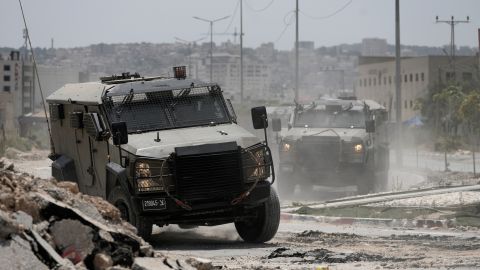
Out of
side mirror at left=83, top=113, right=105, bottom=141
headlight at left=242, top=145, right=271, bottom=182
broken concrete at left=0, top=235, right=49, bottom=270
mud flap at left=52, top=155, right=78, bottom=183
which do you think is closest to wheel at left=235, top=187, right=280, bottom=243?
headlight at left=242, top=145, right=271, bottom=182

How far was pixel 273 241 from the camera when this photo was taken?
1678cm

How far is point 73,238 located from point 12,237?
3.51 ft

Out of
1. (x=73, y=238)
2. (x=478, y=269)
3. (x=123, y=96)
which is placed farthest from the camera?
(x=123, y=96)

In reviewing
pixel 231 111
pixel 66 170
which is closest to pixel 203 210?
pixel 231 111

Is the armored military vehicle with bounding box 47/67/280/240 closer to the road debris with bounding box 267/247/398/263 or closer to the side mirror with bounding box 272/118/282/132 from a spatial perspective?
the road debris with bounding box 267/247/398/263

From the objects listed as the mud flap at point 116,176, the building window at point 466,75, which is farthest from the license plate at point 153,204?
the building window at point 466,75

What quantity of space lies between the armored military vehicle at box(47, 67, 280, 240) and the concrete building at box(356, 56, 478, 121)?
7583 cm

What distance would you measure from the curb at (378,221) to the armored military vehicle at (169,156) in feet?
15.8

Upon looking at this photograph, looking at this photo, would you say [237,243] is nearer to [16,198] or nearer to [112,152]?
[112,152]

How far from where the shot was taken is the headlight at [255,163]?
49.6 feet

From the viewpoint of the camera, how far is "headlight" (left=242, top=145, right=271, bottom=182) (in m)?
15.1

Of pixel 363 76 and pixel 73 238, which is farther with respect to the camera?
pixel 363 76

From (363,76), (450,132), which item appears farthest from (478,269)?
(363,76)

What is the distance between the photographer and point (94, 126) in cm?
1559
